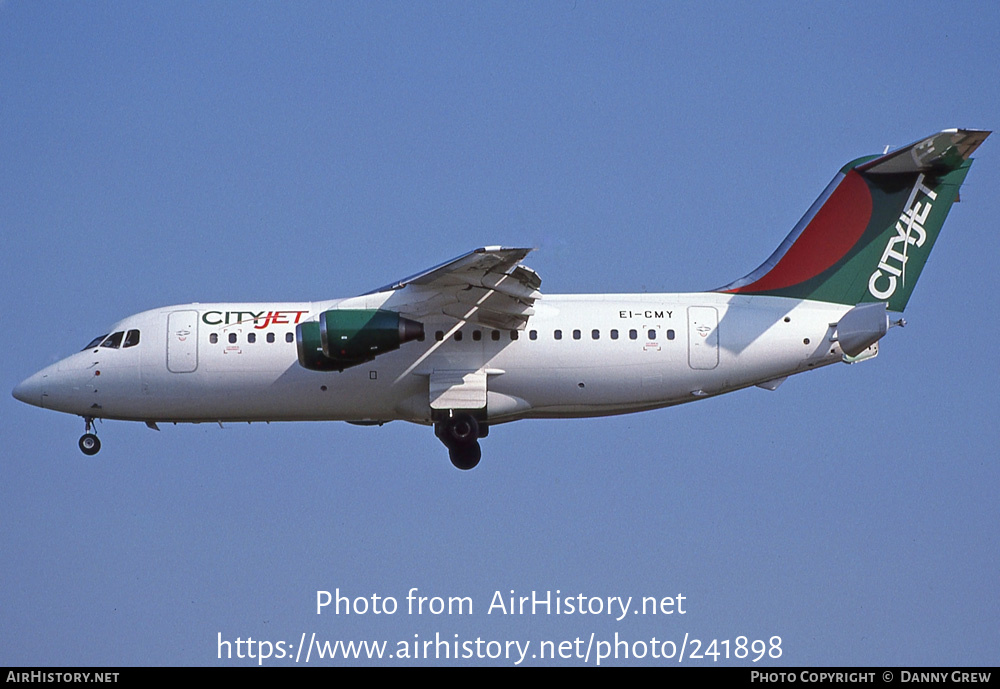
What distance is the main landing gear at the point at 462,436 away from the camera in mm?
23781

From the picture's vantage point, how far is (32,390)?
81.7ft

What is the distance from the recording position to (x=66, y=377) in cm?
2473

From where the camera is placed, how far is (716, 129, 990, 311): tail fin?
79.7 feet

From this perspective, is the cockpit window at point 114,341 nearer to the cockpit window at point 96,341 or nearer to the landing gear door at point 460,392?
the cockpit window at point 96,341

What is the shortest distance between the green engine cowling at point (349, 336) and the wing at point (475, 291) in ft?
1.86

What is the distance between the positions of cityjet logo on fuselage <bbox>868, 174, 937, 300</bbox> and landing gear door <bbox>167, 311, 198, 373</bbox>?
10.7 metres

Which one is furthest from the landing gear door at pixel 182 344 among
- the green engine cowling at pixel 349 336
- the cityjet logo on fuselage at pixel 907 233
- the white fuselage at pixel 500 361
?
the cityjet logo on fuselage at pixel 907 233

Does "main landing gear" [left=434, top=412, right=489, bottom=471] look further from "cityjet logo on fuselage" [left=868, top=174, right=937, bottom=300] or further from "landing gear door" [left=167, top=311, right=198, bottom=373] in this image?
"cityjet logo on fuselage" [left=868, top=174, right=937, bottom=300]

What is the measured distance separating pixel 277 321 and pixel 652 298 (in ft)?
19.1

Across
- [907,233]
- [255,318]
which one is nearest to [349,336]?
[255,318]
